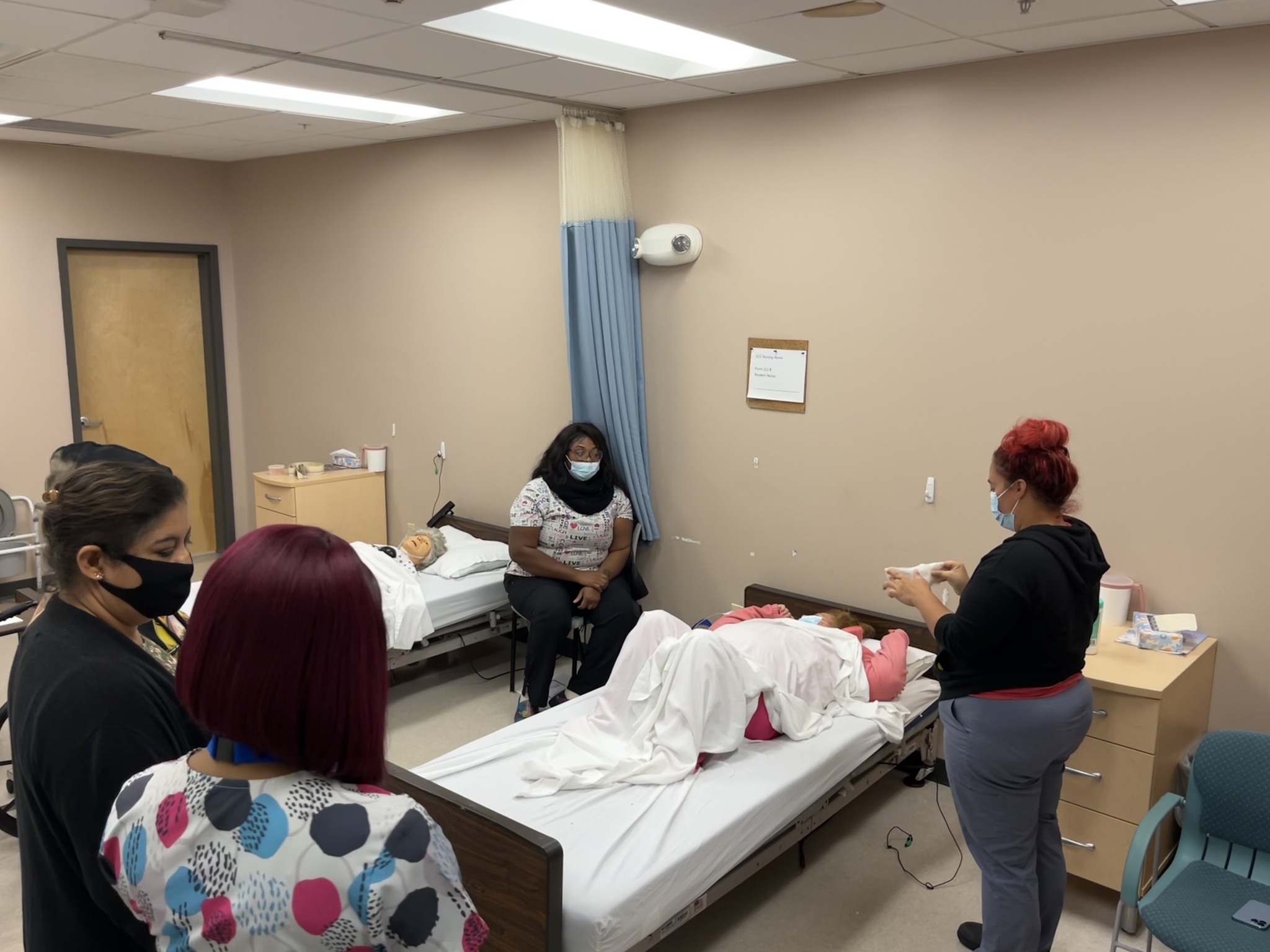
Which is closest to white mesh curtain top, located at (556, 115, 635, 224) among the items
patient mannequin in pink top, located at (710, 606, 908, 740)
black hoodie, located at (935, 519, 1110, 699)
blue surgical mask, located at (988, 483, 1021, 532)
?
patient mannequin in pink top, located at (710, 606, 908, 740)

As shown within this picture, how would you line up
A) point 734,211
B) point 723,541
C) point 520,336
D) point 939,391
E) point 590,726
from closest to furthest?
point 590,726, point 939,391, point 734,211, point 723,541, point 520,336

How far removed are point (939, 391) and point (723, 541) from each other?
45.4 inches

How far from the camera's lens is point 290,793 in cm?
101

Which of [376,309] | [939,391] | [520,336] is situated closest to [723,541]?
[939,391]

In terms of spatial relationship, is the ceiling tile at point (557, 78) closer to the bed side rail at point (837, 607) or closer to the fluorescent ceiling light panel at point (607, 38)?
the fluorescent ceiling light panel at point (607, 38)

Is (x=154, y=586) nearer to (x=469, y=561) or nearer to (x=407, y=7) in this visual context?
(x=407, y=7)

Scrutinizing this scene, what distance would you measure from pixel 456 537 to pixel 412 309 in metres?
1.28

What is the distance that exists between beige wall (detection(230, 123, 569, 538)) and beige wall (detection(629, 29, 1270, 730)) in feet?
2.28

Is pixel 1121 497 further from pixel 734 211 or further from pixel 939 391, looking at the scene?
pixel 734 211

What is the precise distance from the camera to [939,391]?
3451mm

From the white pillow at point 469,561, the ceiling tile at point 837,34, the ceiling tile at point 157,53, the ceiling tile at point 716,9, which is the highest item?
the ceiling tile at point 157,53

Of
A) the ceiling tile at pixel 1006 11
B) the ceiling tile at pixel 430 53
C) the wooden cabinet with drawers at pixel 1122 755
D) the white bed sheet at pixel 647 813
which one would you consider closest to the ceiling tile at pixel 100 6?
the ceiling tile at pixel 430 53

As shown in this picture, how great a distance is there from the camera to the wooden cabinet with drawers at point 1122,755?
265cm

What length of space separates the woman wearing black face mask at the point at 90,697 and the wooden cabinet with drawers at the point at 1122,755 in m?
2.32
